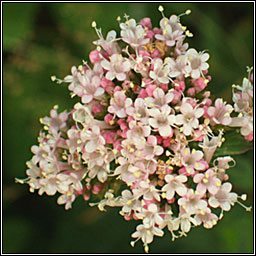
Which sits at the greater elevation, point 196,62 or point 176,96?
point 196,62

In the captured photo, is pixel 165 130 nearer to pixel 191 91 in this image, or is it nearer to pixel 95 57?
pixel 191 91

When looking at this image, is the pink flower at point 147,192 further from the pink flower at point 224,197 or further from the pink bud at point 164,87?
the pink bud at point 164,87

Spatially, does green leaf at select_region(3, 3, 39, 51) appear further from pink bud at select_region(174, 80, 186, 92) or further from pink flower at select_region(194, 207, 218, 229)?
pink flower at select_region(194, 207, 218, 229)

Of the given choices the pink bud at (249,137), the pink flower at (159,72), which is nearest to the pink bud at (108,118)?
the pink flower at (159,72)

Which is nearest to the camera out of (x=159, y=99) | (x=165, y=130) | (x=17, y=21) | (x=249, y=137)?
(x=165, y=130)

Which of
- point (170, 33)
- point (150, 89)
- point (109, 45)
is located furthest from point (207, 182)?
point (109, 45)

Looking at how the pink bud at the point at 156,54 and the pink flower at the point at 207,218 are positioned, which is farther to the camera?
the pink bud at the point at 156,54

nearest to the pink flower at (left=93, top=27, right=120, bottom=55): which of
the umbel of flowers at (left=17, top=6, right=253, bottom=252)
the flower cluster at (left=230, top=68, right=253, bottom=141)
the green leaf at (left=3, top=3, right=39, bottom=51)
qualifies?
the umbel of flowers at (left=17, top=6, right=253, bottom=252)

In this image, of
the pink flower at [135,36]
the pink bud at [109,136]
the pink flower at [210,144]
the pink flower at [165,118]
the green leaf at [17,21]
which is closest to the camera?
the pink flower at [165,118]
